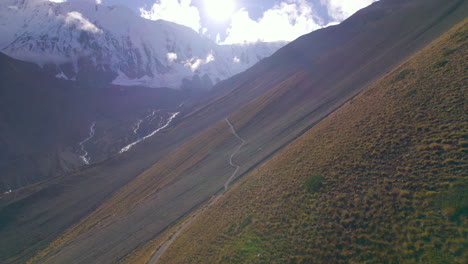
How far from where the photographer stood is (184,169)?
65.3 metres

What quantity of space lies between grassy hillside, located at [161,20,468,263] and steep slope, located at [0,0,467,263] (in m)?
20.3

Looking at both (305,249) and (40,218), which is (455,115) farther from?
(40,218)

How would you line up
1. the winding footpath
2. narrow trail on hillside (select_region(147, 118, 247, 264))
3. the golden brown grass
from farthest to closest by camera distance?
the winding footpath → the golden brown grass → narrow trail on hillside (select_region(147, 118, 247, 264))

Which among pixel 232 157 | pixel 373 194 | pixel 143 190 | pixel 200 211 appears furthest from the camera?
pixel 143 190

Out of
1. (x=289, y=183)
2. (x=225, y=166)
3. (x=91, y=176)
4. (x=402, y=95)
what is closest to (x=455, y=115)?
(x=402, y=95)

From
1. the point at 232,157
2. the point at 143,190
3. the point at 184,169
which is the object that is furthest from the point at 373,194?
the point at 143,190

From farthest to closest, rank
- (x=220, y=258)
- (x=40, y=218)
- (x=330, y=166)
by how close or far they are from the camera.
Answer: (x=40, y=218) → (x=330, y=166) → (x=220, y=258)

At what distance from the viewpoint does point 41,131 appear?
607 ft

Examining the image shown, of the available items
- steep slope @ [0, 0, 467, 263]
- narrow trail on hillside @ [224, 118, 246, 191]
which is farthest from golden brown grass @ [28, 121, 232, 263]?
narrow trail on hillside @ [224, 118, 246, 191]

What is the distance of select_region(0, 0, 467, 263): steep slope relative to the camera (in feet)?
147

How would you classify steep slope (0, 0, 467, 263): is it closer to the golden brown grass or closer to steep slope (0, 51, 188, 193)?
the golden brown grass

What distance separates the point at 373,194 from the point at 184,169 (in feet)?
183

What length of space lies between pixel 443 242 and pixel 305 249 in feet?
23.5

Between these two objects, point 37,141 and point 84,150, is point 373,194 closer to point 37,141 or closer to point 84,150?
point 84,150
